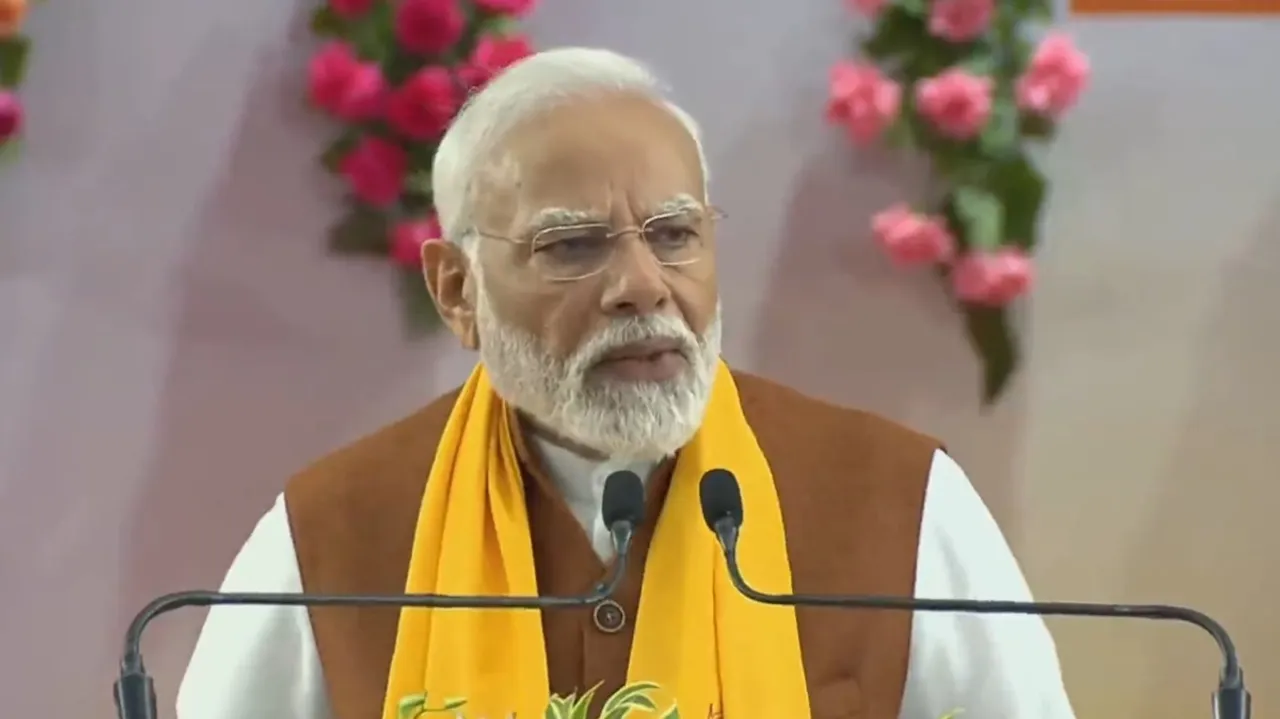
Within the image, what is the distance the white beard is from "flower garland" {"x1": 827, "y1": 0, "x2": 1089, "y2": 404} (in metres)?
0.76

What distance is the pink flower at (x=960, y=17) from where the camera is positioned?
7.09 ft

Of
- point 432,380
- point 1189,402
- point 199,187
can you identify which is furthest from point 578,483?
point 1189,402

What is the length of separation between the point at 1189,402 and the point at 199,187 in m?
1.68

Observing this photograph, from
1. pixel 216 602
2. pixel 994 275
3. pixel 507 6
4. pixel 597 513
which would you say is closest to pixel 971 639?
pixel 597 513

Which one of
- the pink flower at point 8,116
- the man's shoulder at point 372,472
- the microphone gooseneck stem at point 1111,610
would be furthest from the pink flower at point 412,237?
the microphone gooseneck stem at point 1111,610

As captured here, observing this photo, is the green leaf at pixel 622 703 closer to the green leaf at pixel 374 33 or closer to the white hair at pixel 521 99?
the white hair at pixel 521 99

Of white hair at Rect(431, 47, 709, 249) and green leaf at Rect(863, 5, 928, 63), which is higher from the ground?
green leaf at Rect(863, 5, 928, 63)

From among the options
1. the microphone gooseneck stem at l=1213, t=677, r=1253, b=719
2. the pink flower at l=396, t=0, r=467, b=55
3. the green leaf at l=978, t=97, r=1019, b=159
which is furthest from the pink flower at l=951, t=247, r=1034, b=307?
the microphone gooseneck stem at l=1213, t=677, r=1253, b=719

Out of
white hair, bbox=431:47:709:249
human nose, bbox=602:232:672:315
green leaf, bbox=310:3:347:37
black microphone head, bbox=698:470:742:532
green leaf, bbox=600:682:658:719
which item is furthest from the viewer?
green leaf, bbox=310:3:347:37

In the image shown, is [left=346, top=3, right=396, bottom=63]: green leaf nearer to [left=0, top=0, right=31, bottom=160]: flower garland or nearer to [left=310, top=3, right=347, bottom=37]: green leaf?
[left=310, top=3, right=347, bottom=37]: green leaf

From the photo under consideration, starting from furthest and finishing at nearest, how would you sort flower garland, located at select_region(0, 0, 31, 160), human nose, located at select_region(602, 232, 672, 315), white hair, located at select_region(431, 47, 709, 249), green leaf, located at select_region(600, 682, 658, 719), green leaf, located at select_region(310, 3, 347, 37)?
green leaf, located at select_region(310, 3, 347, 37) < flower garland, located at select_region(0, 0, 31, 160) < white hair, located at select_region(431, 47, 709, 249) < human nose, located at select_region(602, 232, 672, 315) < green leaf, located at select_region(600, 682, 658, 719)

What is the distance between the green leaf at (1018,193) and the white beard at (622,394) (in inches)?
33.2

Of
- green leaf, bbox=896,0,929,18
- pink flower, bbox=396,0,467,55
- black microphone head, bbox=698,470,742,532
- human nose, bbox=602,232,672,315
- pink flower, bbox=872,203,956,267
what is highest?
pink flower, bbox=396,0,467,55

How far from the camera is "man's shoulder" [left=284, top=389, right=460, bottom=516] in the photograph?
1.76 m
